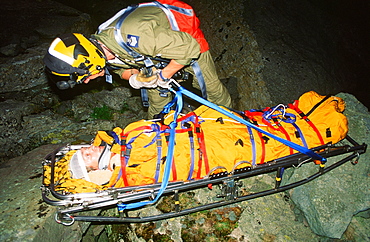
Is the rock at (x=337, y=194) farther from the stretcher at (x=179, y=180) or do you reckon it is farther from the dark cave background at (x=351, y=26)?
the dark cave background at (x=351, y=26)

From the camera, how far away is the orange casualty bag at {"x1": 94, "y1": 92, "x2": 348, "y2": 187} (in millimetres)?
2848

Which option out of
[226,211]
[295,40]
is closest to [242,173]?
[226,211]

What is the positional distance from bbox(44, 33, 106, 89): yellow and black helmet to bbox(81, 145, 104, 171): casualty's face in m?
0.92

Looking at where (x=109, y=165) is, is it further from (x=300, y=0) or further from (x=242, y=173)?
(x=300, y=0)

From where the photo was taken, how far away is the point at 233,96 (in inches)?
222

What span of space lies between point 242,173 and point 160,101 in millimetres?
2079

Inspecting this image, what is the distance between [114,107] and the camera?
6.05m

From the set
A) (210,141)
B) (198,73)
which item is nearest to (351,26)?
(198,73)

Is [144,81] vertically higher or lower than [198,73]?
lower

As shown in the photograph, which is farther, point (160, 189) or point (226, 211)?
point (226, 211)

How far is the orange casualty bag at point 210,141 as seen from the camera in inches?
112

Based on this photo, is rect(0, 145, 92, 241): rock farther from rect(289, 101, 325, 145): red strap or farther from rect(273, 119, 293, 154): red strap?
rect(289, 101, 325, 145): red strap

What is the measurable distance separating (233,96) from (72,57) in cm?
380

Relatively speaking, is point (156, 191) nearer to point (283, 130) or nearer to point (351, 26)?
point (283, 130)
